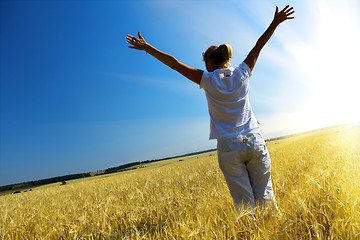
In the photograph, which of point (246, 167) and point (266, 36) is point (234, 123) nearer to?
point (246, 167)

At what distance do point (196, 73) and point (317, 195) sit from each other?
1.93 meters

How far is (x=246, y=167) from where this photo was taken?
220 cm

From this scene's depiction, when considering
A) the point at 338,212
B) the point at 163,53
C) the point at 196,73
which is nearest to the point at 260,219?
the point at 338,212

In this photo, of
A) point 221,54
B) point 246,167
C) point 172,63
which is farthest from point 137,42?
point 246,167

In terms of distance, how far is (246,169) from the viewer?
221cm

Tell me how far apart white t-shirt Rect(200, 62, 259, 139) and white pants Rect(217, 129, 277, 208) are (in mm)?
103

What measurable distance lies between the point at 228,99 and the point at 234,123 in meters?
0.26

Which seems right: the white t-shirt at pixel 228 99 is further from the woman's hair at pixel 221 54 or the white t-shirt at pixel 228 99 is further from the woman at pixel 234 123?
the woman's hair at pixel 221 54

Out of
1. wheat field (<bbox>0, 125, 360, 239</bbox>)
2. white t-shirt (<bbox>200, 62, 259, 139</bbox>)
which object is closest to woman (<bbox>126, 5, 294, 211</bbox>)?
white t-shirt (<bbox>200, 62, 259, 139</bbox>)

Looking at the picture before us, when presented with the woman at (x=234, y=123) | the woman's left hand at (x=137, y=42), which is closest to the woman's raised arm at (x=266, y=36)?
the woman at (x=234, y=123)

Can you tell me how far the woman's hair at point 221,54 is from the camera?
2.23 meters

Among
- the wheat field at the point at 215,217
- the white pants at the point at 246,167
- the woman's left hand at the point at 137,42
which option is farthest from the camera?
the woman's left hand at the point at 137,42

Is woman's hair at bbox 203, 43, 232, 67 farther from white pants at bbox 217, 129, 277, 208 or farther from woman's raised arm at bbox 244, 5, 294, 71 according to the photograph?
white pants at bbox 217, 129, 277, 208

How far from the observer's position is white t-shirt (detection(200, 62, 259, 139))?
212 centimetres
